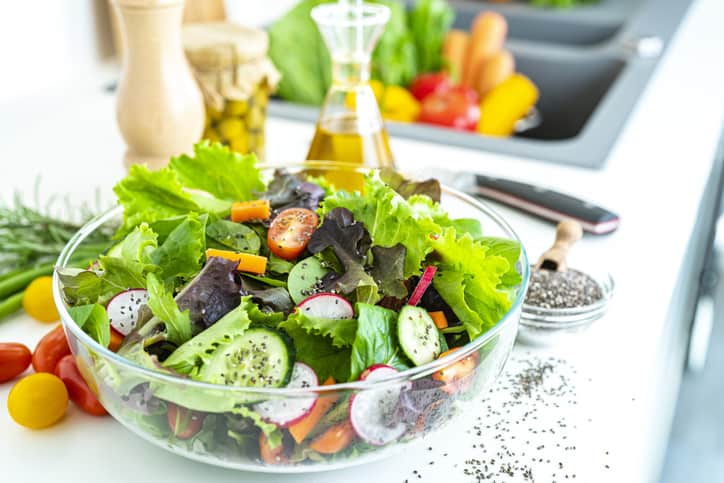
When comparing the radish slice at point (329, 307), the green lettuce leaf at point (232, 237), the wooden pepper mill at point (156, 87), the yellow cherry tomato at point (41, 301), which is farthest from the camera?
the wooden pepper mill at point (156, 87)

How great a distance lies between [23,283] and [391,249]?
501 mm

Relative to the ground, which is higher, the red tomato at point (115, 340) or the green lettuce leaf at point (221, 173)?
the green lettuce leaf at point (221, 173)

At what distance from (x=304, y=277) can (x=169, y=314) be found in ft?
0.45

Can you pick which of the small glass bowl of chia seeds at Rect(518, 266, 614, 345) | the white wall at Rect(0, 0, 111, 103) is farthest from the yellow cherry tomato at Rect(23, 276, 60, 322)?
the white wall at Rect(0, 0, 111, 103)

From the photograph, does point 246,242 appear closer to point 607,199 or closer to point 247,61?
point 247,61

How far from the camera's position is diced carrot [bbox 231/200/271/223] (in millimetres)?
854

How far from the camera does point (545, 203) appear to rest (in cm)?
114

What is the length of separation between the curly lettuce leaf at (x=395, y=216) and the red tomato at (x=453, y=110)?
Result: 0.95 metres

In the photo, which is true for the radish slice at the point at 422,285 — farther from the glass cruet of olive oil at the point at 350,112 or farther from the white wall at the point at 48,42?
the white wall at the point at 48,42

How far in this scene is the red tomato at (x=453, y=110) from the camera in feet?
5.79

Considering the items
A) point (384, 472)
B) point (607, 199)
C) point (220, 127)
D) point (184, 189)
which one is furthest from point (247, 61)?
point (384, 472)

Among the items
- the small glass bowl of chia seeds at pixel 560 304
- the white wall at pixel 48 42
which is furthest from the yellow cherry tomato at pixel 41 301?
the white wall at pixel 48 42

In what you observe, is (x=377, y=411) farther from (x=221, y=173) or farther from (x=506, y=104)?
(x=506, y=104)

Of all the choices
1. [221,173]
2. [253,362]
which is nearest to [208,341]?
[253,362]
